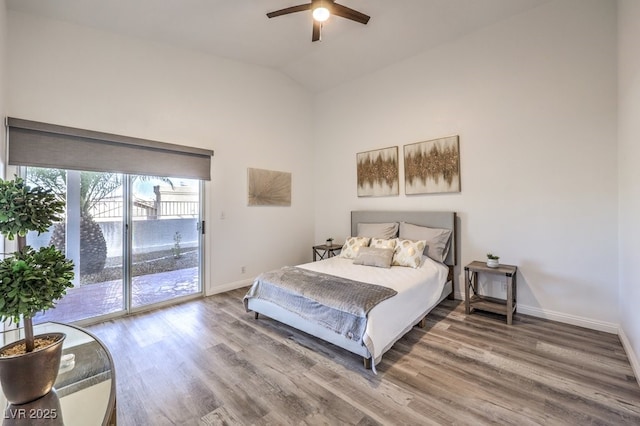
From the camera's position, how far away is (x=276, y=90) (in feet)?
15.7

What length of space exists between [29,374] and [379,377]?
198 centimetres

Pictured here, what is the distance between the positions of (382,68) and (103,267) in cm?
477

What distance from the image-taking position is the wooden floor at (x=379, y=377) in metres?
1.72

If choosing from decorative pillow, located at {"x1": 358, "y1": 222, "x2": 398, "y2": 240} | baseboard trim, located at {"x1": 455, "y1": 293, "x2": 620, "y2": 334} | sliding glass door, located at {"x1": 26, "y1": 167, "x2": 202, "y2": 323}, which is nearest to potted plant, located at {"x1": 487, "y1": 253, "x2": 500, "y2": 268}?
baseboard trim, located at {"x1": 455, "y1": 293, "x2": 620, "y2": 334}

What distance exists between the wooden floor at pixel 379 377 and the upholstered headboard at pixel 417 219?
998mm

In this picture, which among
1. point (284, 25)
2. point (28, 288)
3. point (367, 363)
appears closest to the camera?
point (28, 288)

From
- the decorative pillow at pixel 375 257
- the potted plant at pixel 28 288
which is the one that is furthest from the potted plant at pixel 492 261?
the potted plant at pixel 28 288

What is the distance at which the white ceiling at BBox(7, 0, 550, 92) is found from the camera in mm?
2881

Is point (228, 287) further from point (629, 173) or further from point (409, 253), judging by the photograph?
point (629, 173)

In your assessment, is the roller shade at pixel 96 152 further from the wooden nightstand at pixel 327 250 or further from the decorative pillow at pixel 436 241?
the decorative pillow at pixel 436 241

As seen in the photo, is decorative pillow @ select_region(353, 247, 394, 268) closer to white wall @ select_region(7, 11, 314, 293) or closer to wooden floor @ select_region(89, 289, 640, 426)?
wooden floor @ select_region(89, 289, 640, 426)

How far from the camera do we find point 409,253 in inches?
134

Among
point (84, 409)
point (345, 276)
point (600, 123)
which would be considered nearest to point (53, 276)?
point (84, 409)

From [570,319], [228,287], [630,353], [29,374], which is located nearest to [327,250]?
[228,287]
